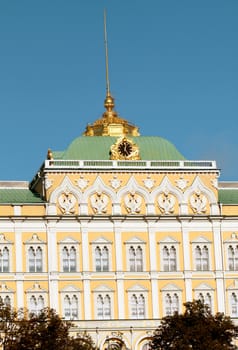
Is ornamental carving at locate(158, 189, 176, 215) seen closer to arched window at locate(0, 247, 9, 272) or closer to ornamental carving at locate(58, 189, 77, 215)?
ornamental carving at locate(58, 189, 77, 215)

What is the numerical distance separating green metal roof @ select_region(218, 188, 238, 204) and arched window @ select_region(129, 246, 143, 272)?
28.2 feet

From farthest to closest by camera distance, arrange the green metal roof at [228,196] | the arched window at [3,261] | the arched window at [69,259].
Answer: the green metal roof at [228,196] → the arched window at [69,259] → the arched window at [3,261]

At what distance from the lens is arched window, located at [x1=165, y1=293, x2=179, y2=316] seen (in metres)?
107

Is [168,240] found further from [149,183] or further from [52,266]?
[52,266]

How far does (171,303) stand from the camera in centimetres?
10725

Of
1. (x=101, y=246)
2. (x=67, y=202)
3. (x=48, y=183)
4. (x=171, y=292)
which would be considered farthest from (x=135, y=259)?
(x=48, y=183)

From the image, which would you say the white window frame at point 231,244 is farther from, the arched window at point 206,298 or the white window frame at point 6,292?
the white window frame at point 6,292

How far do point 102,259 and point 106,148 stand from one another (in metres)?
9.53

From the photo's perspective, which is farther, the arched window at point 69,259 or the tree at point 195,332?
the arched window at point 69,259

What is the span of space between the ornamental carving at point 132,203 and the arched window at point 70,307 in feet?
28.0

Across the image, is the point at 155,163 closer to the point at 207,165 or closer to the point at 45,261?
the point at 207,165

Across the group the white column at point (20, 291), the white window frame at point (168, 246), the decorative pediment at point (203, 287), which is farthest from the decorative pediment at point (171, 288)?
the white column at point (20, 291)

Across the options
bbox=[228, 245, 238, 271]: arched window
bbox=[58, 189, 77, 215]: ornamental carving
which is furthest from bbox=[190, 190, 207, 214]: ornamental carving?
bbox=[58, 189, 77, 215]: ornamental carving

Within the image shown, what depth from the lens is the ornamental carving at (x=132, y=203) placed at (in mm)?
108312
